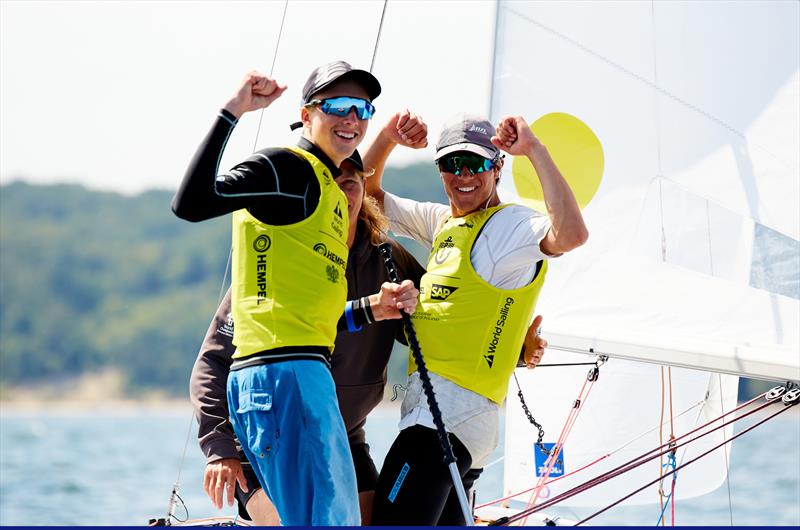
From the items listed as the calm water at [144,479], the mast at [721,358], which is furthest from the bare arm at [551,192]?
the calm water at [144,479]

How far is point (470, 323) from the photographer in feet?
7.60

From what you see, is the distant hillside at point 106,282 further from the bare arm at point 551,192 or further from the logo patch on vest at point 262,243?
the logo patch on vest at point 262,243

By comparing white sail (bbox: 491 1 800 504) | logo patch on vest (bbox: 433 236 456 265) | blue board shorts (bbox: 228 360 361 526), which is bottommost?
blue board shorts (bbox: 228 360 361 526)

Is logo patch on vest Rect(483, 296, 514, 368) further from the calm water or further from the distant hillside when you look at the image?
the distant hillside

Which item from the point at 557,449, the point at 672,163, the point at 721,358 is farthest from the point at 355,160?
the point at 557,449

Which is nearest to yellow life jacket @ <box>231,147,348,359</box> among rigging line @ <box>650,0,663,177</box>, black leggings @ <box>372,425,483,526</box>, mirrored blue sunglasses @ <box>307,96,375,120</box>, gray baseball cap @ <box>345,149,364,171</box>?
mirrored blue sunglasses @ <box>307,96,375,120</box>

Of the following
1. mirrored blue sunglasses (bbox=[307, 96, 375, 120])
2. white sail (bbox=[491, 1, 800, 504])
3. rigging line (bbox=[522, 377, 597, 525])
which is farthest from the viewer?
rigging line (bbox=[522, 377, 597, 525])

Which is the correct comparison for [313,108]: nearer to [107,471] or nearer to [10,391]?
[107,471]

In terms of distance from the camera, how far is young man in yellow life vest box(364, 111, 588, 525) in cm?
220

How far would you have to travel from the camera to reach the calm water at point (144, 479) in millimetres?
13359

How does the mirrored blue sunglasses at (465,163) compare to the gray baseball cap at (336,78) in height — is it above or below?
above

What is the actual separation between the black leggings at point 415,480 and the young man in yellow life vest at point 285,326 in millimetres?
368

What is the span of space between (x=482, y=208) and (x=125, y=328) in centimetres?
4090

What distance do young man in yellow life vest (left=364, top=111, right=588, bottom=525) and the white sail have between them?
831 mm
